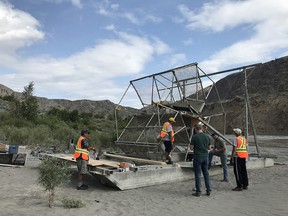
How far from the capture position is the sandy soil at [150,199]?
21.9 ft

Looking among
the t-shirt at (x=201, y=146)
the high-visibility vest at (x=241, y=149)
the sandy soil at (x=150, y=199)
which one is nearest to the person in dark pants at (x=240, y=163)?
the high-visibility vest at (x=241, y=149)

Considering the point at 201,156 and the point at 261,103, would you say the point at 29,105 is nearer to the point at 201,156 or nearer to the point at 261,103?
the point at 201,156

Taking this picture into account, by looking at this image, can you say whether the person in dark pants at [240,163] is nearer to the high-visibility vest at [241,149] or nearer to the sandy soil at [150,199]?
the high-visibility vest at [241,149]

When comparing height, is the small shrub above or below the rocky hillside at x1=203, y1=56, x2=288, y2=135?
below

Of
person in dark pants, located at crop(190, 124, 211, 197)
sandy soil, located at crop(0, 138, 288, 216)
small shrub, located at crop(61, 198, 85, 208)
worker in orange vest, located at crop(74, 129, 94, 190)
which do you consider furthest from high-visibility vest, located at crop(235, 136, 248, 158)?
small shrub, located at crop(61, 198, 85, 208)

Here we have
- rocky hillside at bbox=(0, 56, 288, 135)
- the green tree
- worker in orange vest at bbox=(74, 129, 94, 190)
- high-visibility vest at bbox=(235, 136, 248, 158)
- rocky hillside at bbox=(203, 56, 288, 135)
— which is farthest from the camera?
rocky hillside at bbox=(0, 56, 288, 135)

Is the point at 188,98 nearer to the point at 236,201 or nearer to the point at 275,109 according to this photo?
the point at 236,201

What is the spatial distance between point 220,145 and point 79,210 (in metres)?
5.84

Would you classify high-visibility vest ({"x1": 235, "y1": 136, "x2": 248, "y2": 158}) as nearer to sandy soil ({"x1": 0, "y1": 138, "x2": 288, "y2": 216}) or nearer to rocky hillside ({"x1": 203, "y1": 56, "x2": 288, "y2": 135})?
sandy soil ({"x1": 0, "y1": 138, "x2": 288, "y2": 216})

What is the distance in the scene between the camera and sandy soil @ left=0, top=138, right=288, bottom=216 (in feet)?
21.9

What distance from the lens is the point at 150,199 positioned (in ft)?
26.1

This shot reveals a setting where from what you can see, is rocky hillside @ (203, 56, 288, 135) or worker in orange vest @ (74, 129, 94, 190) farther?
rocky hillside @ (203, 56, 288, 135)

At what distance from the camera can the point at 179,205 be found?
738 cm

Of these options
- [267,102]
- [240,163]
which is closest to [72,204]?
[240,163]
